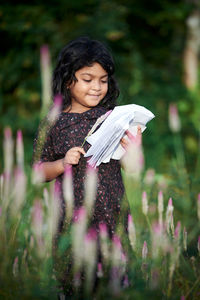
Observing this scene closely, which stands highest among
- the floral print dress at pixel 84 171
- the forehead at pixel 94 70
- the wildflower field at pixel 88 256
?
the forehead at pixel 94 70

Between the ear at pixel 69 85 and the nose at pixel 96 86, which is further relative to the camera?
the ear at pixel 69 85

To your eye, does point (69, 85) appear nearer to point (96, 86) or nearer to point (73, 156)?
point (96, 86)

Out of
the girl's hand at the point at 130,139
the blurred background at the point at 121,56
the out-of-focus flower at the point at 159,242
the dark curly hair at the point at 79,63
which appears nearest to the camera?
the out-of-focus flower at the point at 159,242

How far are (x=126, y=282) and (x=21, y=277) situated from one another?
16.5 inches

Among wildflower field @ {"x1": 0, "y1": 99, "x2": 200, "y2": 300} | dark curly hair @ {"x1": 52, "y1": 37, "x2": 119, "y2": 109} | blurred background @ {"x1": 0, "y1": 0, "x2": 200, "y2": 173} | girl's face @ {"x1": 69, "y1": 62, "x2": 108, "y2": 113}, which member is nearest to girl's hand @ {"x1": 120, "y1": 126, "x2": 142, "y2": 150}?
wildflower field @ {"x1": 0, "y1": 99, "x2": 200, "y2": 300}

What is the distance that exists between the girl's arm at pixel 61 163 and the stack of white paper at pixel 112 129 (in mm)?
82

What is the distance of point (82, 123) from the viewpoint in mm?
2123

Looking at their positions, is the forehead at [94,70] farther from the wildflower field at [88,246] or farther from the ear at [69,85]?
the wildflower field at [88,246]

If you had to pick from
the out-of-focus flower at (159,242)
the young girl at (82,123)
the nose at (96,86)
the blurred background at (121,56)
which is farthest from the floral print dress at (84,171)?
the blurred background at (121,56)

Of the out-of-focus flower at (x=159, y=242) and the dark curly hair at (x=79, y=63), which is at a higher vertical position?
the dark curly hair at (x=79, y=63)

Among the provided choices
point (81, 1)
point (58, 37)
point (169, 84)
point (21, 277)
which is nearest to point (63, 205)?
point (21, 277)

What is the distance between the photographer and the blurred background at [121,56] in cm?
629

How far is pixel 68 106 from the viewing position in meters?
2.27

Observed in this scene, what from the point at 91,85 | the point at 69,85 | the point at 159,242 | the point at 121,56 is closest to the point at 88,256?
the point at 159,242
